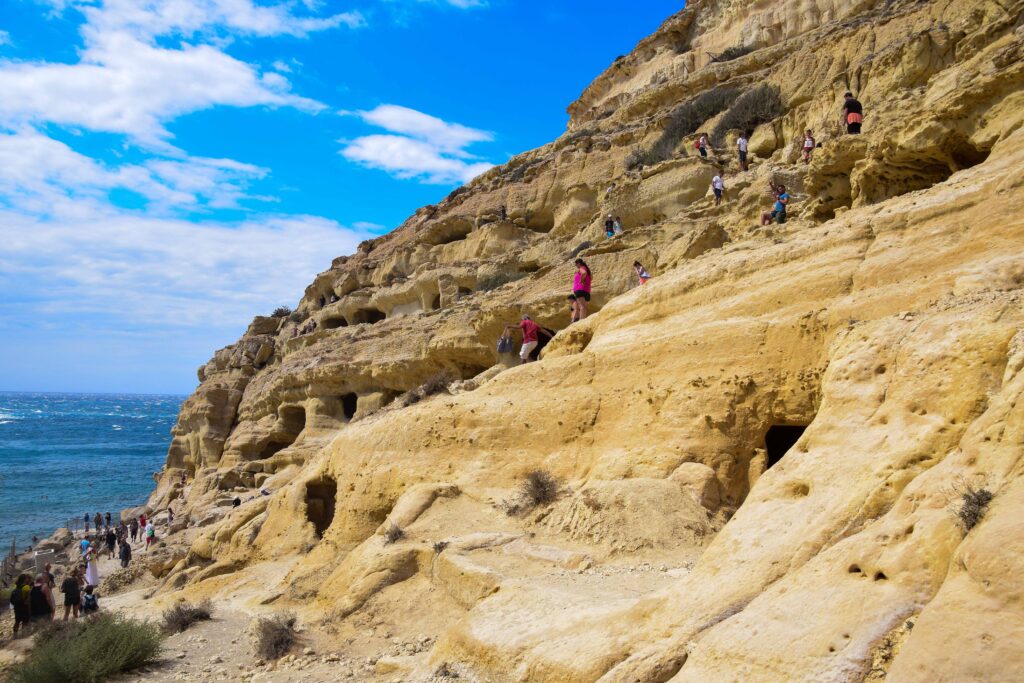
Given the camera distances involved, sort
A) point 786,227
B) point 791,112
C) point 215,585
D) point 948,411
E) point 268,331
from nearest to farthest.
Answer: point 948,411 < point 786,227 < point 215,585 < point 791,112 < point 268,331

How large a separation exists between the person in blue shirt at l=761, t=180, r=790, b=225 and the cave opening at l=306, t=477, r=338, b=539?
29.2 feet

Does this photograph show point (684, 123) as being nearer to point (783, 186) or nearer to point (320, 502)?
point (783, 186)

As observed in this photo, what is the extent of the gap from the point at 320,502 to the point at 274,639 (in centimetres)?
491

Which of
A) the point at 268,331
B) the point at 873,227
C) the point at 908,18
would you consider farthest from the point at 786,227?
the point at 268,331

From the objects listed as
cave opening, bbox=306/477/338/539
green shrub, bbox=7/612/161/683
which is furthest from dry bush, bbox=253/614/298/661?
cave opening, bbox=306/477/338/539

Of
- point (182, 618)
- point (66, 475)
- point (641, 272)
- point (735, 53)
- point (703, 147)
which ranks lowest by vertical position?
point (66, 475)

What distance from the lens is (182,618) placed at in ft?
33.3

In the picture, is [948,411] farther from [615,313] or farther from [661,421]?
[615,313]

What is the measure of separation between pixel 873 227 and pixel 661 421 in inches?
126

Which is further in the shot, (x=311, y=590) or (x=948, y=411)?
(x=311, y=590)

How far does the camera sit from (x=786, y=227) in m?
10.3

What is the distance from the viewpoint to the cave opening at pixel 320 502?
1297cm

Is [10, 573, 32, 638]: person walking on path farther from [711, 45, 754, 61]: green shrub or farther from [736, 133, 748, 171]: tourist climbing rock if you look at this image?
[711, 45, 754, 61]: green shrub

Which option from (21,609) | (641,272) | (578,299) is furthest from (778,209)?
(21,609)
